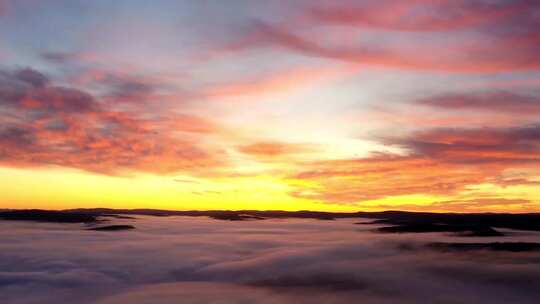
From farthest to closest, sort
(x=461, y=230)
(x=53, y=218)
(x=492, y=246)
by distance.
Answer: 1. (x=53, y=218)
2. (x=461, y=230)
3. (x=492, y=246)

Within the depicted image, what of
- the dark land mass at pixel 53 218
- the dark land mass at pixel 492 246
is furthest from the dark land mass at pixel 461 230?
the dark land mass at pixel 53 218

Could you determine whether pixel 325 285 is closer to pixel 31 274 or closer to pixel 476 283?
pixel 476 283

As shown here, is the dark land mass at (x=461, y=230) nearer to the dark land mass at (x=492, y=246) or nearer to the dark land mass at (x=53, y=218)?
the dark land mass at (x=492, y=246)

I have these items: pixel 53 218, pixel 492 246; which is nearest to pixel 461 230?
pixel 492 246

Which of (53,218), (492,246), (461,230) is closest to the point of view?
(492,246)

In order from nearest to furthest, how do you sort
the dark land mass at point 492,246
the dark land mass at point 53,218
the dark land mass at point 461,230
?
the dark land mass at point 492,246 < the dark land mass at point 461,230 < the dark land mass at point 53,218

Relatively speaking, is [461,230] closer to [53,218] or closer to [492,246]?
[492,246]

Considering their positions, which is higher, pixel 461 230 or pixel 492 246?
pixel 461 230

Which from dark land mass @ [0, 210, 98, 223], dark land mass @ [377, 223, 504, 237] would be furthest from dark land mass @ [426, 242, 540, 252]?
dark land mass @ [0, 210, 98, 223]
